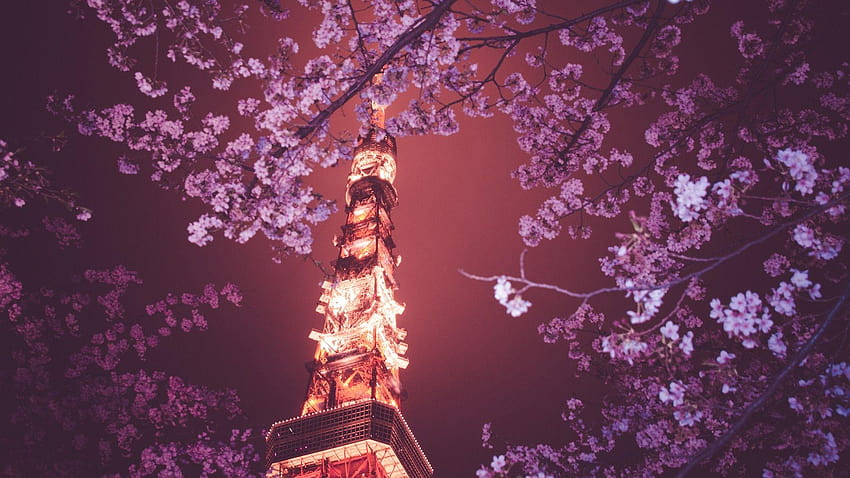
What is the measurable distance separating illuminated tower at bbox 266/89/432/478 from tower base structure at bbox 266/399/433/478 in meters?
0.04

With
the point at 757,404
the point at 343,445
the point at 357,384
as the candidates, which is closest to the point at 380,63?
the point at 757,404

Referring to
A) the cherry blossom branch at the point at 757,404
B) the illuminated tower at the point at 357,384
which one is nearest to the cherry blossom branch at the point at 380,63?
the cherry blossom branch at the point at 757,404

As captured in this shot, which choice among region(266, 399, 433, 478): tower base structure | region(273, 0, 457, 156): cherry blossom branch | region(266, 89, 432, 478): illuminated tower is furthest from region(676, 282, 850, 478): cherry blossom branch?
region(266, 399, 433, 478): tower base structure

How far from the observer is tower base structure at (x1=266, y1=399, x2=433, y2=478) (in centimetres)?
2295

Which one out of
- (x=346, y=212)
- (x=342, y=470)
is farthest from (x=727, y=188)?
(x=346, y=212)

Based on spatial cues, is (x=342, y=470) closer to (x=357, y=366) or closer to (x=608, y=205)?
(x=357, y=366)

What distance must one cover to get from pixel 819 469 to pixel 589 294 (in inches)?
171

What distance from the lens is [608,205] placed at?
925 cm

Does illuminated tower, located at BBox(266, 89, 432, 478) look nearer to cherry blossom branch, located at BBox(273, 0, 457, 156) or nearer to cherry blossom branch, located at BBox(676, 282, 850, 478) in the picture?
cherry blossom branch, located at BBox(273, 0, 457, 156)

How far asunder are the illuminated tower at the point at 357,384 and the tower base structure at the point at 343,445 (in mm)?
38

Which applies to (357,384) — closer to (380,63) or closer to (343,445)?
(343,445)

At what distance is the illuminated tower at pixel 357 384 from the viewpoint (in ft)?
75.9

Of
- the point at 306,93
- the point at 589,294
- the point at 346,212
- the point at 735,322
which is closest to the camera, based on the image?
the point at 589,294

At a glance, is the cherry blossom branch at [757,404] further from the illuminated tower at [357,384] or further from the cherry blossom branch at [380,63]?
the illuminated tower at [357,384]
